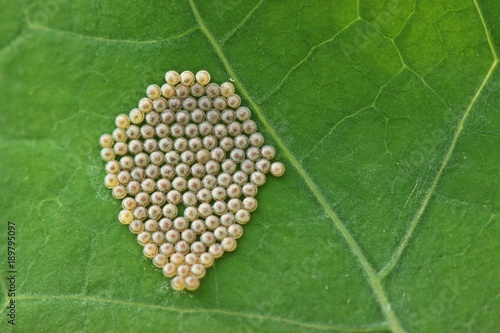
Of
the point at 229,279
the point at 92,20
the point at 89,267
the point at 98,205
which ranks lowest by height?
the point at 229,279

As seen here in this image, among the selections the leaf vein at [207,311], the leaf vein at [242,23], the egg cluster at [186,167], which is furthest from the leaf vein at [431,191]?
the leaf vein at [242,23]

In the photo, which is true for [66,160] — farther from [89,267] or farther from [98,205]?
[89,267]

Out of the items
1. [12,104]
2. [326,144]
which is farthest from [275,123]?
[12,104]

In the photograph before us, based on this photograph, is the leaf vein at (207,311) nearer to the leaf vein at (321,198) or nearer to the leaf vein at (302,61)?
the leaf vein at (321,198)

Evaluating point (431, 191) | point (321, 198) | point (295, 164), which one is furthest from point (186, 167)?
point (431, 191)

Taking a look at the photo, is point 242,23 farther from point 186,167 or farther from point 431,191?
point 431,191

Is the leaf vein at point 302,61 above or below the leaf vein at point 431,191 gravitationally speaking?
above
